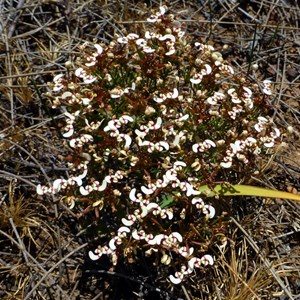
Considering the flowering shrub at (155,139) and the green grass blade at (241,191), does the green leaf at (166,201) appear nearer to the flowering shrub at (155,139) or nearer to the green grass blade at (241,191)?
the flowering shrub at (155,139)

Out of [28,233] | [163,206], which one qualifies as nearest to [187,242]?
[163,206]

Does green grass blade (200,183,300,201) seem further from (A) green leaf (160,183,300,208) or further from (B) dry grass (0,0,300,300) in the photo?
(B) dry grass (0,0,300,300)

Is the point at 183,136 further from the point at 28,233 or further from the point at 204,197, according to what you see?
the point at 28,233

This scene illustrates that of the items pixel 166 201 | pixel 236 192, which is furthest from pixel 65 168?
pixel 236 192

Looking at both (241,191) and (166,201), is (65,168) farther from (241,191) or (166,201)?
(241,191)

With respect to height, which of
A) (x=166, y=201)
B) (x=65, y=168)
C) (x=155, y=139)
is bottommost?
(x=65, y=168)

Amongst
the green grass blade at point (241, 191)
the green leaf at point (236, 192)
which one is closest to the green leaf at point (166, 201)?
the green leaf at point (236, 192)
